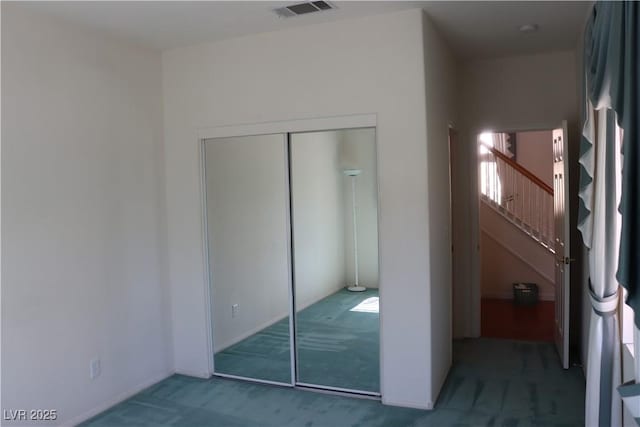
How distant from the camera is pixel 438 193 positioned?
3812mm

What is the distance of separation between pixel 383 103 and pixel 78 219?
2.20 meters

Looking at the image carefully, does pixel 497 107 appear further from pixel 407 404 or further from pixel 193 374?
pixel 193 374

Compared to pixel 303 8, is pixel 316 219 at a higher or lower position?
lower

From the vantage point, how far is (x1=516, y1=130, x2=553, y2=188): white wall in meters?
8.17

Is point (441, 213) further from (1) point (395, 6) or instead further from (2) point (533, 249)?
(2) point (533, 249)

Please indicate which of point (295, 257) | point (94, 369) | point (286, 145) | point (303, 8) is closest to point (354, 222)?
point (295, 257)

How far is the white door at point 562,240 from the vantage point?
13.8 ft

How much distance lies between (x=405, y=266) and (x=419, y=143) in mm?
840

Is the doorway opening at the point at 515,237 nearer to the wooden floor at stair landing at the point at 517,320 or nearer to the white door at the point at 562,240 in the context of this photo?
the wooden floor at stair landing at the point at 517,320

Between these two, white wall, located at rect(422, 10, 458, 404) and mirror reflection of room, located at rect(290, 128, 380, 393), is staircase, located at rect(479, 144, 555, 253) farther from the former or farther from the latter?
mirror reflection of room, located at rect(290, 128, 380, 393)

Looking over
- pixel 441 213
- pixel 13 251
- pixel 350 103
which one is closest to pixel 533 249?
pixel 441 213

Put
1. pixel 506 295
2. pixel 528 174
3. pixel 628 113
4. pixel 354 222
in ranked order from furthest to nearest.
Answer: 1. pixel 506 295
2. pixel 528 174
3. pixel 354 222
4. pixel 628 113

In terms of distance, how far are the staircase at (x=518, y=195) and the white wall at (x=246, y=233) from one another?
369 cm

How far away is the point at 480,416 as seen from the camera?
11.1ft
